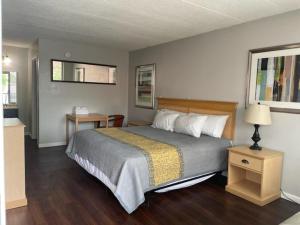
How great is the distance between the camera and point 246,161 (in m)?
2.97

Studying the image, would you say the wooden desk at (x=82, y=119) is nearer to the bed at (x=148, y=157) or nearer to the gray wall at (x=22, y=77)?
the bed at (x=148, y=157)

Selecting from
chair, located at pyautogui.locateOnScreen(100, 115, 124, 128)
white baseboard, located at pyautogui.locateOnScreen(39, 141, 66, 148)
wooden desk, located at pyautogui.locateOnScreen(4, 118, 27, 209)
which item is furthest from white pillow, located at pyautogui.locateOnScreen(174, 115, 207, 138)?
white baseboard, located at pyautogui.locateOnScreen(39, 141, 66, 148)

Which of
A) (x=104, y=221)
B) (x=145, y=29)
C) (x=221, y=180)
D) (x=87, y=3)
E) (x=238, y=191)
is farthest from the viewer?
(x=145, y=29)

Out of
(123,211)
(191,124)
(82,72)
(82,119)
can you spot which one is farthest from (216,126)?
(82,72)

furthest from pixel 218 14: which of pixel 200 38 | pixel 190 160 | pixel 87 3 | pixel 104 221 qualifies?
pixel 104 221

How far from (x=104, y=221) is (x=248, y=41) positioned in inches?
120

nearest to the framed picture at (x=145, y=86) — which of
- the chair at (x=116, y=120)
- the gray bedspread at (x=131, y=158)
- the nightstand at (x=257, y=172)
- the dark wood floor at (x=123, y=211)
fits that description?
the chair at (x=116, y=120)

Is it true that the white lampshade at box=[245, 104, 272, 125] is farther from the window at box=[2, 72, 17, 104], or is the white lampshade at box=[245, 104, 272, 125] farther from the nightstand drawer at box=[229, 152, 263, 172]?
the window at box=[2, 72, 17, 104]

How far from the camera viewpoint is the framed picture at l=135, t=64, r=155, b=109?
541cm

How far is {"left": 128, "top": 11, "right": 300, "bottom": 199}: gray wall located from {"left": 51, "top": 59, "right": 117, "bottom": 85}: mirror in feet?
4.07

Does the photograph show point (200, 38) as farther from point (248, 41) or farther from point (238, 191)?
point (238, 191)

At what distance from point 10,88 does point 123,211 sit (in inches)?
217

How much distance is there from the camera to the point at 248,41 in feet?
11.2

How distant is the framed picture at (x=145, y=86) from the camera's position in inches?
213
